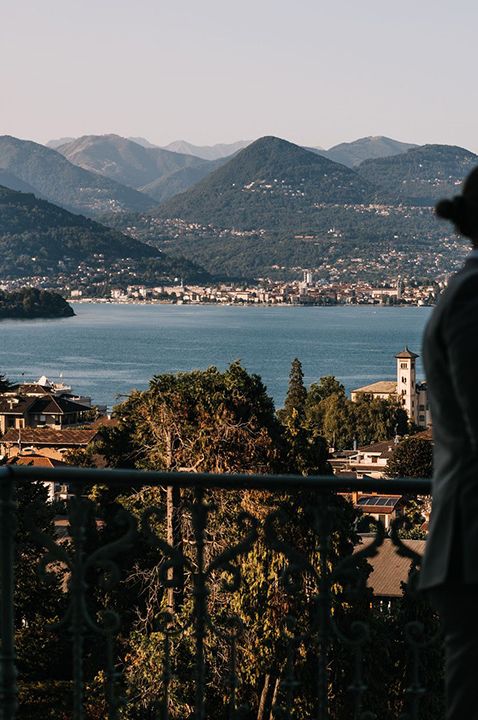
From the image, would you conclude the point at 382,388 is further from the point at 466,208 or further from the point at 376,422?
the point at 466,208

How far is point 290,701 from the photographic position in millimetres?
3387

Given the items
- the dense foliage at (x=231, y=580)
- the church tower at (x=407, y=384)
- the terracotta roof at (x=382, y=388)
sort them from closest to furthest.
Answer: the dense foliage at (x=231, y=580) → the church tower at (x=407, y=384) → the terracotta roof at (x=382, y=388)

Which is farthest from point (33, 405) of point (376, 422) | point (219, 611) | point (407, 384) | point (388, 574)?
point (219, 611)

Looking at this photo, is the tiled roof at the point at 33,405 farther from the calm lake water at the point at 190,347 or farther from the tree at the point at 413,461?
the tree at the point at 413,461

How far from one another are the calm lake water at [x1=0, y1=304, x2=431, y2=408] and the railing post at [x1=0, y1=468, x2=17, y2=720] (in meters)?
58.7

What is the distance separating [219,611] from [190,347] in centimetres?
10343

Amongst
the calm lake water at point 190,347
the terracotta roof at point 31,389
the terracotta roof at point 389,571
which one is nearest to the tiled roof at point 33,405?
the terracotta roof at point 31,389

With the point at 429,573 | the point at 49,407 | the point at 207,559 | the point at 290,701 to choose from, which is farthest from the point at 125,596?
the point at 49,407

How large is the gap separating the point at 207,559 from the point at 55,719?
1.86m

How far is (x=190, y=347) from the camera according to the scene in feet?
365

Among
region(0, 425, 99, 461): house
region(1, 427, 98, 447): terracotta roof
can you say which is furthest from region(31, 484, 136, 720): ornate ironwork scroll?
region(1, 427, 98, 447): terracotta roof

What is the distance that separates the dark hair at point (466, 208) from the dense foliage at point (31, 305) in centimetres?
16580

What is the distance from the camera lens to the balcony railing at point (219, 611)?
10.6 feet

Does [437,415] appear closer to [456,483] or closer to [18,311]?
[456,483]
